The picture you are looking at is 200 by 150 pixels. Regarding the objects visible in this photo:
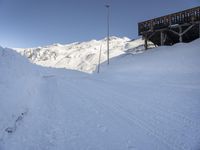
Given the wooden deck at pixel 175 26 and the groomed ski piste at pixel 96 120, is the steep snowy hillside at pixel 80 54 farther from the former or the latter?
the groomed ski piste at pixel 96 120

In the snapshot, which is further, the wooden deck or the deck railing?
the wooden deck

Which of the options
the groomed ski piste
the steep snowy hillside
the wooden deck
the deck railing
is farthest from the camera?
the steep snowy hillside

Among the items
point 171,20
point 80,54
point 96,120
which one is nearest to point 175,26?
point 171,20

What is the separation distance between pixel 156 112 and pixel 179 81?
8464mm

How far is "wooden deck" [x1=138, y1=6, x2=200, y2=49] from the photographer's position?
2570 centimetres

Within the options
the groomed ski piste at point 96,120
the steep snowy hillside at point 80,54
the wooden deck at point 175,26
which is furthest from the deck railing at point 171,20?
the steep snowy hillside at point 80,54

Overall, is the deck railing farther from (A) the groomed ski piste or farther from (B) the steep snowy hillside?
(B) the steep snowy hillside

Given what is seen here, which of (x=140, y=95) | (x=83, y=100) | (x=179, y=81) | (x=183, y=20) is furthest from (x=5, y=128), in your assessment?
(x=183, y=20)

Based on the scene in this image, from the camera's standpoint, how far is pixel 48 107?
884cm

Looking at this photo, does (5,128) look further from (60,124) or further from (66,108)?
(66,108)

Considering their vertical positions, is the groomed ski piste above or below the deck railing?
below

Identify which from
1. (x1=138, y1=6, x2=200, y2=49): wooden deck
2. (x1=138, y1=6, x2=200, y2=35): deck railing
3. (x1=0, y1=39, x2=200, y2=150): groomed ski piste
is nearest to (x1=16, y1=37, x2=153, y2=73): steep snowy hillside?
(x1=138, y1=6, x2=200, y2=49): wooden deck

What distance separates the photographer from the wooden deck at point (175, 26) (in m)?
25.7

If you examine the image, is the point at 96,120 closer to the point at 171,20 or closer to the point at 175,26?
the point at 175,26
